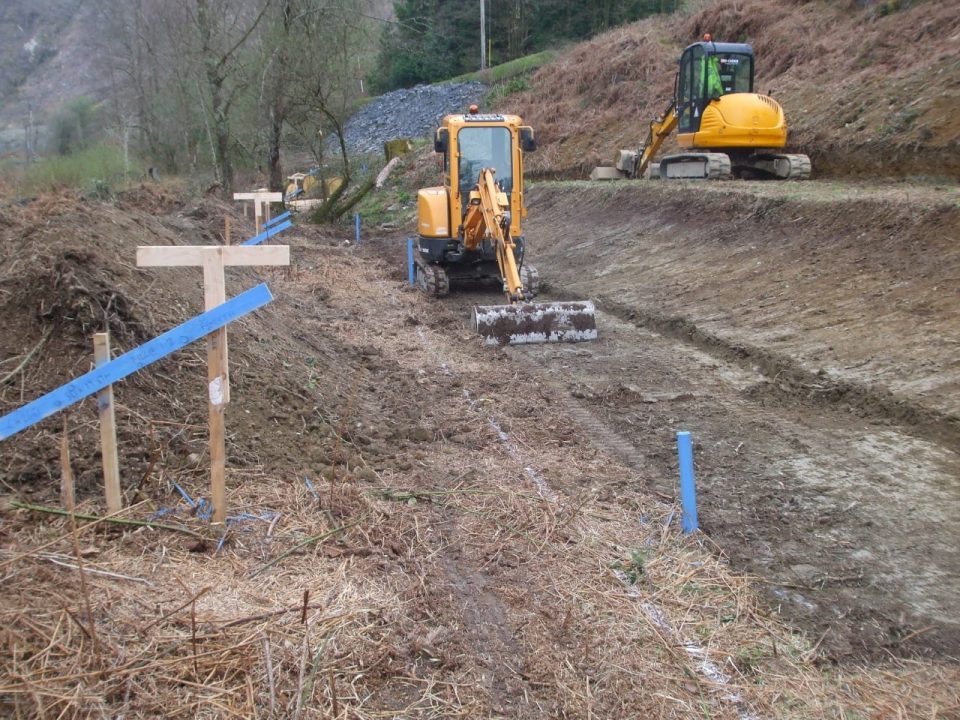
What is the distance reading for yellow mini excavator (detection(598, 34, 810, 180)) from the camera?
53.9 ft

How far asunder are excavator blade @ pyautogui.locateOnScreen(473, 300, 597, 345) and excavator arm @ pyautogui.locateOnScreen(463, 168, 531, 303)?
2.12ft

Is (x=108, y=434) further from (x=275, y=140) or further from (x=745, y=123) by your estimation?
(x=275, y=140)

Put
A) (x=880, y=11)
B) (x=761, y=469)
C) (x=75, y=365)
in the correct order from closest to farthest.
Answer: (x=75, y=365) → (x=761, y=469) → (x=880, y=11)

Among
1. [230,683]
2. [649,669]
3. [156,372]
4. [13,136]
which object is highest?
[13,136]

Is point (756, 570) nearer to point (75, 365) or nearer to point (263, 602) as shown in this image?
point (263, 602)

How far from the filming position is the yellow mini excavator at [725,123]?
16.4 m

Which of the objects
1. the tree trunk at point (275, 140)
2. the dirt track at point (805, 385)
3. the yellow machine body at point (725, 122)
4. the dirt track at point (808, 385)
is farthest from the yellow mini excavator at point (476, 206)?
the tree trunk at point (275, 140)

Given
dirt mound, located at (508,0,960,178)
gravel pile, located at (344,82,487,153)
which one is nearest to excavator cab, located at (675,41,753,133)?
dirt mound, located at (508,0,960,178)

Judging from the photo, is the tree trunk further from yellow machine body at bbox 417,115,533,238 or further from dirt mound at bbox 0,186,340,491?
dirt mound at bbox 0,186,340,491

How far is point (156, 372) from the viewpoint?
537 cm

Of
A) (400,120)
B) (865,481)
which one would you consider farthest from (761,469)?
(400,120)

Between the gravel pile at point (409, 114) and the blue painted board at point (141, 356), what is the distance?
35339 mm

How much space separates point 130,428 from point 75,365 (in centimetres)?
60

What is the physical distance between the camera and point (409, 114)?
4191cm
